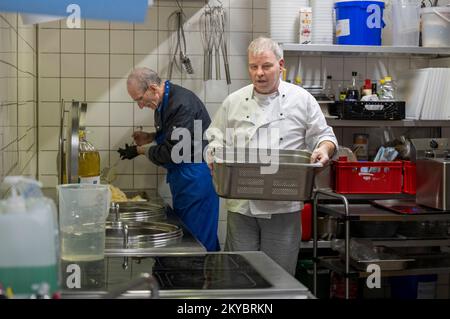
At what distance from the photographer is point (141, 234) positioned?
8.18 feet

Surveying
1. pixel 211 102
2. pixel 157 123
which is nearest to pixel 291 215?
pixel 157 123

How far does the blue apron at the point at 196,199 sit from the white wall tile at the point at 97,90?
24.4 inches

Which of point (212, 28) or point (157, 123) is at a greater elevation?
point (212, 28)

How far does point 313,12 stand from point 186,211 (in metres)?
1.45

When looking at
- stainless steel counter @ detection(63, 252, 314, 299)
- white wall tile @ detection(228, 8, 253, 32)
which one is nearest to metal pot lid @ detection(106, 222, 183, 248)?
stainless steel counter @ detection(63, 252, 314, 299)

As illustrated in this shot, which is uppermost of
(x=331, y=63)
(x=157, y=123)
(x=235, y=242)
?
(x=331, y=63)

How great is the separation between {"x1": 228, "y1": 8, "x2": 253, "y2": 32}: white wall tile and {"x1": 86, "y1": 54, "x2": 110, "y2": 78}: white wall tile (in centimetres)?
81

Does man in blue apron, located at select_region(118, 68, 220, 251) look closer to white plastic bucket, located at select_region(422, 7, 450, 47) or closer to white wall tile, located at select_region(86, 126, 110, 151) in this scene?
white wall tile, located at select_region(86, 126, 110, 151)

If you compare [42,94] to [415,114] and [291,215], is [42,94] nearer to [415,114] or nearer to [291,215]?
[291,215]

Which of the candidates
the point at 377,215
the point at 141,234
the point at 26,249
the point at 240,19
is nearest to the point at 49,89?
the point at 240,19

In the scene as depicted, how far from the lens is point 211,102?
4.34m

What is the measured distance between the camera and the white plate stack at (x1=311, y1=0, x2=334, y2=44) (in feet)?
13.5

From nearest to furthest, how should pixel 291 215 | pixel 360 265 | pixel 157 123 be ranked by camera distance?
pixel 291 215 → pixel 360 265 → pixel 157 123
